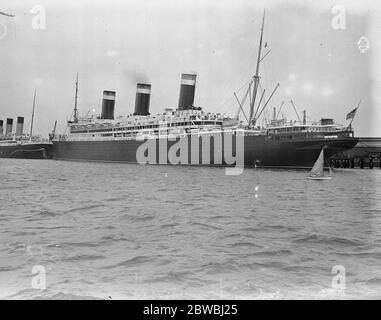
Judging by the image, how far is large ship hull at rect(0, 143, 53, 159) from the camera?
83875mm

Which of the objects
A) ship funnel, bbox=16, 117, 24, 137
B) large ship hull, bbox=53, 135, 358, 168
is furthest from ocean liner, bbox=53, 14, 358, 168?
ship funnel, bbox=16, 117, 24, 137

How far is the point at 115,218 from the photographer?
12.8m

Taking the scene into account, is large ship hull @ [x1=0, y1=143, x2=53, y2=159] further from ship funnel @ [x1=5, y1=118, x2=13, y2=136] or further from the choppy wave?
the choppy wave

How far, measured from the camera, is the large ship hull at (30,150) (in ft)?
275

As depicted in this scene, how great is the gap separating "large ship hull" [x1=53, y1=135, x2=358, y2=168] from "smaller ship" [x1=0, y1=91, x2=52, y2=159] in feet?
72.3

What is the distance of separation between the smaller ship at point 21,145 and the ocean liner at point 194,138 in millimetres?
6307

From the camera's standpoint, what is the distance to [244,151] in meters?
46.5

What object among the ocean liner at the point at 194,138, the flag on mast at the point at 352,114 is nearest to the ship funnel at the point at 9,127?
the ocean liner at the point at 194,138

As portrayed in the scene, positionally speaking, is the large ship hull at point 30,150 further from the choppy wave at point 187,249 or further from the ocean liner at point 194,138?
the choppy wave at point 187,249

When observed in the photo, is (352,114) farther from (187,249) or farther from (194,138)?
(187,249)

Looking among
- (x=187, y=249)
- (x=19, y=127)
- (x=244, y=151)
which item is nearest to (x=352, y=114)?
(x=244, y=151)

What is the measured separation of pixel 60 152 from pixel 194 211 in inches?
2631
